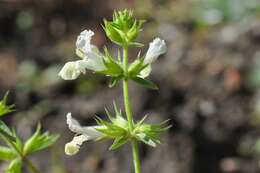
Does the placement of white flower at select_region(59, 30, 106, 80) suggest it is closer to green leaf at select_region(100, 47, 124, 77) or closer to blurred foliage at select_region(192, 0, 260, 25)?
green leaf at select_region(100, 47, 124, 77)

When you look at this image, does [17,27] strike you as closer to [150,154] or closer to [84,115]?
[84,115]

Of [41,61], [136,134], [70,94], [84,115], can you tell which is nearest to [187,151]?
[84,115]

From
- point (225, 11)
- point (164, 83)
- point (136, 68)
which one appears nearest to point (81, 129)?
point (136, 68)

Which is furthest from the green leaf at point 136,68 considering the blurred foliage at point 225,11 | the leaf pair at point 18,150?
the blurred foliage at point 225,11

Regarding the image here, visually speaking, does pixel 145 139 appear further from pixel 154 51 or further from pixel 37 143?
pixel 37 143

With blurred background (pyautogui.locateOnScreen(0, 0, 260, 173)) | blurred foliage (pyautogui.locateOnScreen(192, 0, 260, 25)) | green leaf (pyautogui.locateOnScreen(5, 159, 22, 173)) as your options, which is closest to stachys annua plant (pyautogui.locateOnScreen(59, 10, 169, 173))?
green leaf (pyautogui.locateOnScreen(5, 159, 22, 173))

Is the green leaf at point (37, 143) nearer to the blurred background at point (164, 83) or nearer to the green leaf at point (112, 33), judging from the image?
the green leaf at point (112, 33)
